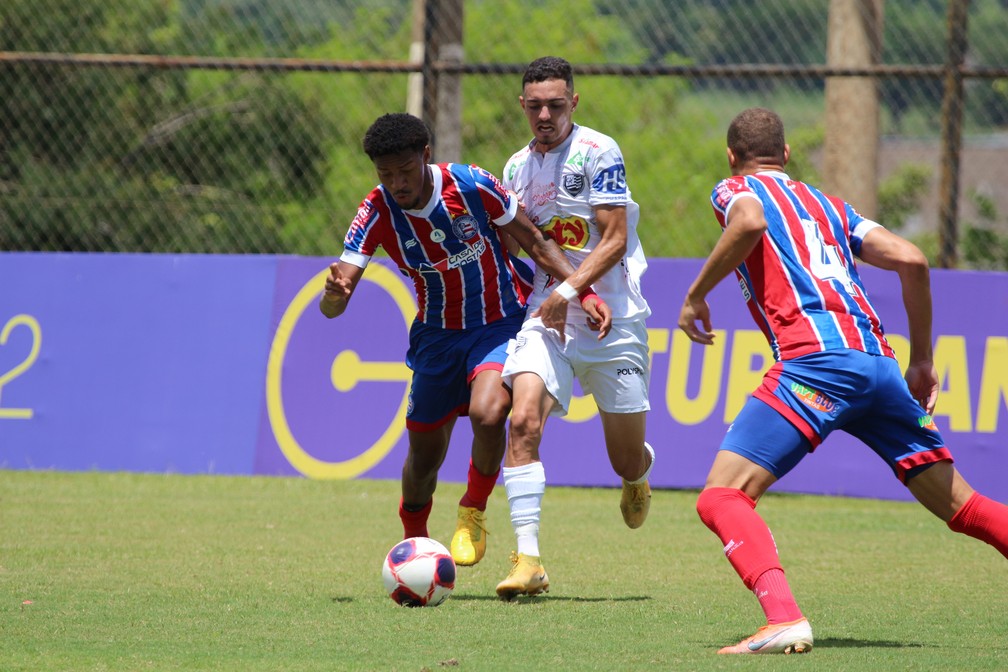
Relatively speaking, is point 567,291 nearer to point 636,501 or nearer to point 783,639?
point 636,501

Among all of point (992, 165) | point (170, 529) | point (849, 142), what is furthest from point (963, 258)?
point (992, 165)

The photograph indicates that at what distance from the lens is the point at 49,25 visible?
19844 millimetres

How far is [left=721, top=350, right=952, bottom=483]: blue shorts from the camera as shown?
4891 mm

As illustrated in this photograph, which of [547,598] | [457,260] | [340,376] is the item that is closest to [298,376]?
[340,376]

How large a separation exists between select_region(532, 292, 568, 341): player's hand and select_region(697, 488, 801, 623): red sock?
1.38 metres

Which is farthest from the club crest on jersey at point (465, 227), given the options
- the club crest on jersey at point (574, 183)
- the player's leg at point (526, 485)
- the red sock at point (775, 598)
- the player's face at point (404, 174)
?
the red sock at point (775, 598)

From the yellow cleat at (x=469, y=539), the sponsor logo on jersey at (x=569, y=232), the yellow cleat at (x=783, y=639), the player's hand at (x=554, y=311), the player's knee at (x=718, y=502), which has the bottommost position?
the yellow cleat at (x=783, y=639)

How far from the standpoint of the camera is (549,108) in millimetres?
6297

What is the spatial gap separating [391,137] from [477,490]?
5.46 feet

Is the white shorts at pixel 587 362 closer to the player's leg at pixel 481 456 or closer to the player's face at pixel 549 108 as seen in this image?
the player's leg at pixel 481 456

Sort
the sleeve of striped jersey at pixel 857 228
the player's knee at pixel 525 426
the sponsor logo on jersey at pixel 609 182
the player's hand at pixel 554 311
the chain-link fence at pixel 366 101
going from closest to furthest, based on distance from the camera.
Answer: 1. the sleeve of striped jersey at pixel 857 228
2. the player's knee at pixel 525 426
3. the player's hand at pixel 554 311
4. the sponsor logo on jersey at pixel 609 182
5. the chain-link fence at pixel 366 101

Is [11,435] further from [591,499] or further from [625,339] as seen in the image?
[625,339]

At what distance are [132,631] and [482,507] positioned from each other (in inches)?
71.3

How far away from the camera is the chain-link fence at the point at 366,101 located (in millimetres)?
11414
